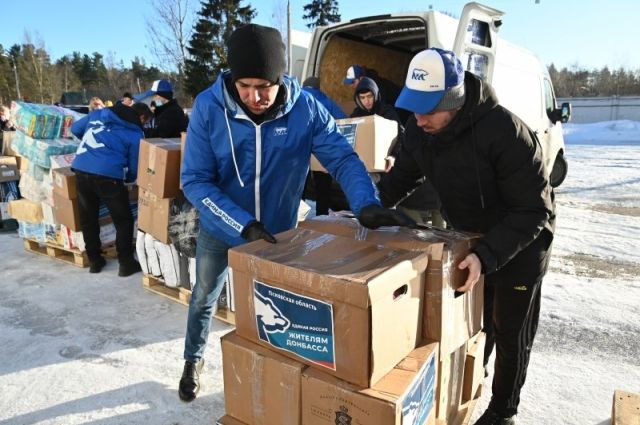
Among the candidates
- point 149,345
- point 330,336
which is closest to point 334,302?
point 330,336

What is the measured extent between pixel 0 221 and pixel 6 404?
15.8 feet

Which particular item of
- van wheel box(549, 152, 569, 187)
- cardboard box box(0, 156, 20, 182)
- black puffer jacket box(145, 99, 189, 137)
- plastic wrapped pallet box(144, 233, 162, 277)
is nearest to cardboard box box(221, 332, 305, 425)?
plastic wrapped pallet box(144, 233, 162, 277)

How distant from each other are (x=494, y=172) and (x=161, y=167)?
2589 mm

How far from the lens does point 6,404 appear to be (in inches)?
97.7

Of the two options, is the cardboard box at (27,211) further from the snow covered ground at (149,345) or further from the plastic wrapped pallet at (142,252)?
the plastic wrapped pallet at (142,252)

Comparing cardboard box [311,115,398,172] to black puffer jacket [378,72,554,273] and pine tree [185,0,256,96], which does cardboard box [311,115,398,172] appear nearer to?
black puffer jacket [378,72,554,273]

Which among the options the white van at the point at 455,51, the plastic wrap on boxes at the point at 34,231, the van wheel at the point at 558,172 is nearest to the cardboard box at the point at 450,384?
the white van at the point at 455,51

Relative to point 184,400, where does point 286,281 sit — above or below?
above

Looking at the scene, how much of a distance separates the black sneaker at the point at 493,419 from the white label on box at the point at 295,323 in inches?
46.6

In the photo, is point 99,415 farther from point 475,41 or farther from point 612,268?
point 612,268

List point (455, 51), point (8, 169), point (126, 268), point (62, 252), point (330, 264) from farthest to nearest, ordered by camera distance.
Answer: point (8, 169) < point (62, 252) < point (126, 268) < point (455, 51) < point (330, 264)

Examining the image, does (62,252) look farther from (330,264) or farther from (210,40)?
(210,40)

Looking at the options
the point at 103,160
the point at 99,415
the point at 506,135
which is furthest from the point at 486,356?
the point at 103,160

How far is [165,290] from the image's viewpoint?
391 cm
